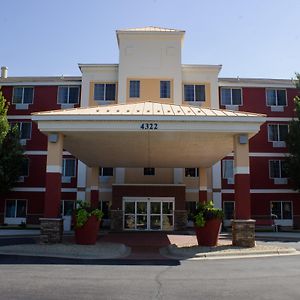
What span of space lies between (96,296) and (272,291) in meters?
3.79

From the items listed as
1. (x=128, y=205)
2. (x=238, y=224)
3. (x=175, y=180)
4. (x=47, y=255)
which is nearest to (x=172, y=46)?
(x=175, y=180)

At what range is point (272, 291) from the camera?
9164 millimetres

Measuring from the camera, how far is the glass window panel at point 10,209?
33656 millimetres

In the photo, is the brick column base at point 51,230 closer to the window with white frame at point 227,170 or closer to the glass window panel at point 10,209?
the glass window panel at point 10,209

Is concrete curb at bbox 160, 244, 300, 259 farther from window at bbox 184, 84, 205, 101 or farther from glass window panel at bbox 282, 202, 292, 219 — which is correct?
window at bbox 184, 84, 205, 101

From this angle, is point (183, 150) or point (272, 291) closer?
point (272, 291)

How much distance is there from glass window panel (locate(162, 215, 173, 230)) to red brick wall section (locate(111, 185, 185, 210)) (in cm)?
94

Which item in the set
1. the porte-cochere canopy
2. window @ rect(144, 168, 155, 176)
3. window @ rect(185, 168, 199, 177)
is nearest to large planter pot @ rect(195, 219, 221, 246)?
the porte-cochere canopy

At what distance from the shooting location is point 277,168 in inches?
1353

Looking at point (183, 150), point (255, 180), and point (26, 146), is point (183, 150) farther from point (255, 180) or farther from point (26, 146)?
point (26, 146)

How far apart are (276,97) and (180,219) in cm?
1320

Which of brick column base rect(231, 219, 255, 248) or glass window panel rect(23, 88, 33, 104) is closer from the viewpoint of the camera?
brick column base rect(231, 219, 255, 248)

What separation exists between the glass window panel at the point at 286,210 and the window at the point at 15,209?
67.9ft

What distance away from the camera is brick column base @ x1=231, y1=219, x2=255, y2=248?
55.6 feet
